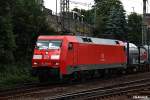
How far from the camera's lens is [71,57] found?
25.2m

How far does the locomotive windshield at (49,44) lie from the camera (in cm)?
2506

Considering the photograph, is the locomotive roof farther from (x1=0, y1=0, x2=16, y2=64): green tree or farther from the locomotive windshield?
(x1=0, y1=0, x2=16, y2=64): green tree

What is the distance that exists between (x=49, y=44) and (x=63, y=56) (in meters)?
1.35

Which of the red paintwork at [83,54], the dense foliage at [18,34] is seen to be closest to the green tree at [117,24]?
the dense foliage at [18,34]

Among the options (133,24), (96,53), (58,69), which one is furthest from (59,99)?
(133,24)

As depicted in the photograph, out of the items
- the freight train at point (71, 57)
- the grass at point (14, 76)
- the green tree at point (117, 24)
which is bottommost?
the grass at point (14, 76)

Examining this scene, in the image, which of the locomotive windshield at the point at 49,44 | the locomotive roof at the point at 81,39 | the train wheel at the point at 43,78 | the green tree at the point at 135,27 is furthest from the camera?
the green tree at the point at 135,27

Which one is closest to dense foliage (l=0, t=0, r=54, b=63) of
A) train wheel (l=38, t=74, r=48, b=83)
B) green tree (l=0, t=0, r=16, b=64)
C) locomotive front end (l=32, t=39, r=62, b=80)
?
green tree (l=0, t=0, r=16, b=64)

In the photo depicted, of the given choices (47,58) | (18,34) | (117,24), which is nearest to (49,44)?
(47,58)

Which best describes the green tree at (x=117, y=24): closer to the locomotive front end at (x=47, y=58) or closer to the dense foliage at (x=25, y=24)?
the dense foliage at (x=25, y=24)

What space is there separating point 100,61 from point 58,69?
5.38 metres

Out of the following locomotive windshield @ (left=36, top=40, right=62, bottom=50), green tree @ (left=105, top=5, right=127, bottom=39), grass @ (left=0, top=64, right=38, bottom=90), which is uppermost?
green tree @ (left=105, top=5, right=127, bottom=39)

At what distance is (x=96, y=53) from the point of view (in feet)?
93.9

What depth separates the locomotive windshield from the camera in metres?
25.1
